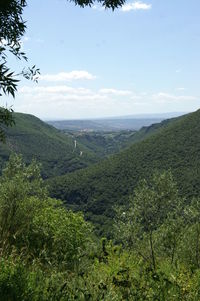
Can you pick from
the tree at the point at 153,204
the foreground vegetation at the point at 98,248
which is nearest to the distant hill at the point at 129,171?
the foreground vegetation at the point at 98,248

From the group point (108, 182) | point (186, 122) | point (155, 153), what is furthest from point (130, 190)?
point (186, 122)

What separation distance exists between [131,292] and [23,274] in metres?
2.06

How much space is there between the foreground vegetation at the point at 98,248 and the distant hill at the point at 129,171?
11044 cm

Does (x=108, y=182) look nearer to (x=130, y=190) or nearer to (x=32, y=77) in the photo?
(x=130, y=190)

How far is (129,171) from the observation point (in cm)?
16988

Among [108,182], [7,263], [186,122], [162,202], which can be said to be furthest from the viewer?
[186,122]

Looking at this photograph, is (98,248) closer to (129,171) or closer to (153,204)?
(153,204)

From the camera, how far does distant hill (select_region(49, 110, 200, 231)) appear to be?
15162cm

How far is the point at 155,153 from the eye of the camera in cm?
17388

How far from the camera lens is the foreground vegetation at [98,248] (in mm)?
6191

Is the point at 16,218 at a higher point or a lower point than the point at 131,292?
higher

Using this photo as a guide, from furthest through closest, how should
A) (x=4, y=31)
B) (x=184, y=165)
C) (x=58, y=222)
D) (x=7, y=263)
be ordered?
(x=184, y=165) → (x=58, y=222) → (x=4, y=31) → (x=7, y=263)

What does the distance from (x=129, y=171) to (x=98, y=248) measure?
520ft

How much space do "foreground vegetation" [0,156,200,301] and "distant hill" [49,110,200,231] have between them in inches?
4348
